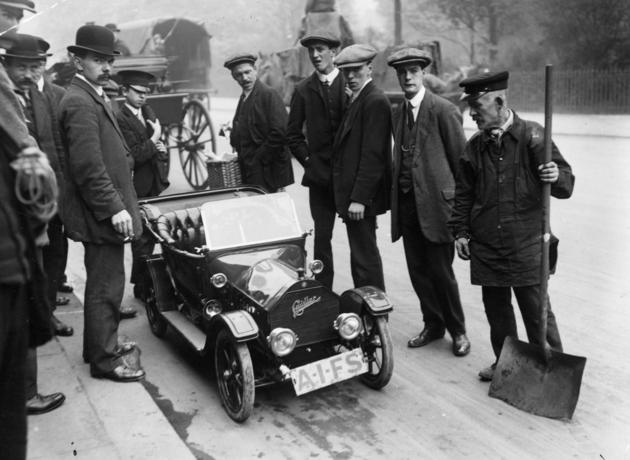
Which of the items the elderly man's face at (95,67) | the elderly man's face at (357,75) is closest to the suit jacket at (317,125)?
the elderly man's face at (357,75)

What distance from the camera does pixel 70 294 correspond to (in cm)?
662

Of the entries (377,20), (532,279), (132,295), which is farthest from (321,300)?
(377,20)

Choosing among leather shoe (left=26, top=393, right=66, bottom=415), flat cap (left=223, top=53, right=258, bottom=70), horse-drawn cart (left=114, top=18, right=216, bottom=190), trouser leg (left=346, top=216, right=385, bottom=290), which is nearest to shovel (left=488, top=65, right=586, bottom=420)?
trouser leg (left=346, top=216, right=385, bottom=290)

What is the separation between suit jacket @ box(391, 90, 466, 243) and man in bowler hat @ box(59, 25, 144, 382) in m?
1.94

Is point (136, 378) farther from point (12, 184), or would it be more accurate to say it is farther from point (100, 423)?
point (12, 184)

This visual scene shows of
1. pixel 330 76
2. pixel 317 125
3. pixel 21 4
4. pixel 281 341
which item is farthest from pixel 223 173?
pixel 21 4

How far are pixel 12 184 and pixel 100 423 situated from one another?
1.81m

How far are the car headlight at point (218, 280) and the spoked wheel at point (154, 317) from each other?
1.05 meters

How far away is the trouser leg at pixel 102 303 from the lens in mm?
4652

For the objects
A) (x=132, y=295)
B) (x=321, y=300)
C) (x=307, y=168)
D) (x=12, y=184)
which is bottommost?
(x=132, y=295)

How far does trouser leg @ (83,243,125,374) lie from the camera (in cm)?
465

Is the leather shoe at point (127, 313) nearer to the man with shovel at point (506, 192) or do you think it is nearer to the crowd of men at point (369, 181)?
the crowd of men at point (369, 181)

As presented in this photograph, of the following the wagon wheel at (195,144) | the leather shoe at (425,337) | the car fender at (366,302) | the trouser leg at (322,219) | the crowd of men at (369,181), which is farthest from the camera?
the wagon wheel at (195,144)

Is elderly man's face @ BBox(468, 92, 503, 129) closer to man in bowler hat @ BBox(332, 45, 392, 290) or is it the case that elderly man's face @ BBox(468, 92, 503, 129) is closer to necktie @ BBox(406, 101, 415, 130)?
necktie @ BBox(406, 101, 415, 130)
